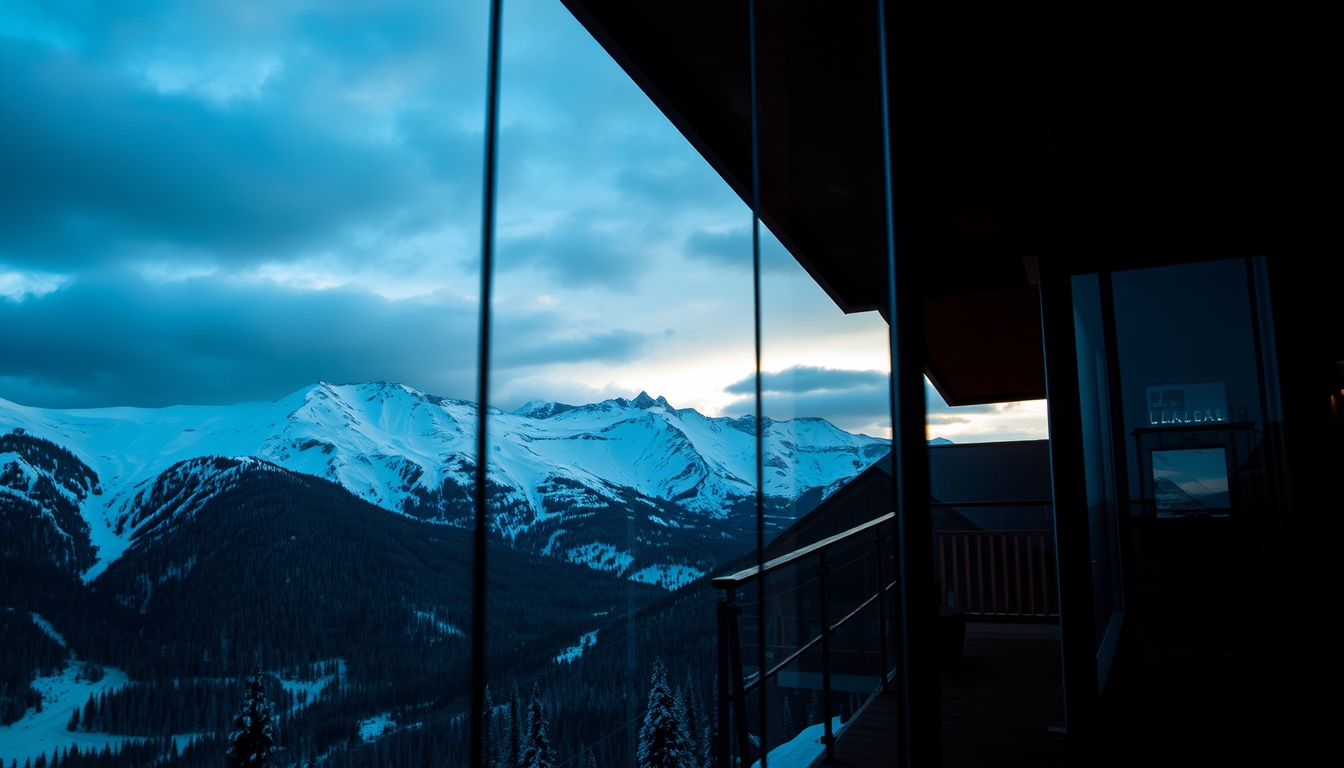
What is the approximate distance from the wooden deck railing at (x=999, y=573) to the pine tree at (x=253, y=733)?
429 centimetres

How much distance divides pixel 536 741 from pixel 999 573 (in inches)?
168

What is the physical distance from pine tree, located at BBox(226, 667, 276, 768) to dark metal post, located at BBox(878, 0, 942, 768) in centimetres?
256

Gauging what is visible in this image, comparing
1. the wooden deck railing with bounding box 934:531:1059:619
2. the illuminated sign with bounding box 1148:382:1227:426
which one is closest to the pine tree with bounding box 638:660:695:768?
the illuminated sign with bounding box 1148:382:1227:426

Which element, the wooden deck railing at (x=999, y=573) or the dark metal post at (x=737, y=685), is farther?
the wooden deck railing at (x=999, y=573)

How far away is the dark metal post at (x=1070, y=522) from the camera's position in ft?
8.82

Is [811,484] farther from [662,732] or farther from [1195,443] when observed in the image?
[1195,443]

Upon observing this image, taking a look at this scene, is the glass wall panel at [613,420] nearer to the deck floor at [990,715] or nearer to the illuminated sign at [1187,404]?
the deck floor at [990,715]

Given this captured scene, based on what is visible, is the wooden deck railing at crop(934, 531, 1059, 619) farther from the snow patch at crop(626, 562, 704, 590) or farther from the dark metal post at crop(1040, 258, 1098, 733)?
the snow patch at crop(626, 562, 704, 590)

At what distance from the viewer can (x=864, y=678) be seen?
3215mm

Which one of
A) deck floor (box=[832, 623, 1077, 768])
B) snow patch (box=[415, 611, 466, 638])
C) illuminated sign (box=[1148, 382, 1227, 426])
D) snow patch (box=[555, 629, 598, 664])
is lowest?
deck floor (box=[832, 623, 1077, 768])

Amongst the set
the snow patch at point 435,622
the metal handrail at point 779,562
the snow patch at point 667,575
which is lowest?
the snow patch at point 435,622

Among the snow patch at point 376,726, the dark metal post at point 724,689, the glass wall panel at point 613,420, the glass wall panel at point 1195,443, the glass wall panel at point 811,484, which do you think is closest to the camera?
the dark metal post at point 724,689

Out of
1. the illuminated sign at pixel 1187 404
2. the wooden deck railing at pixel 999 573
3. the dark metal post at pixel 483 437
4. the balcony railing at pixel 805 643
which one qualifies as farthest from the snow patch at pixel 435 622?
the wooden deck railing at pixel 999 573

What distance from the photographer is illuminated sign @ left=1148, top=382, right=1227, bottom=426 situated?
2.66 m
